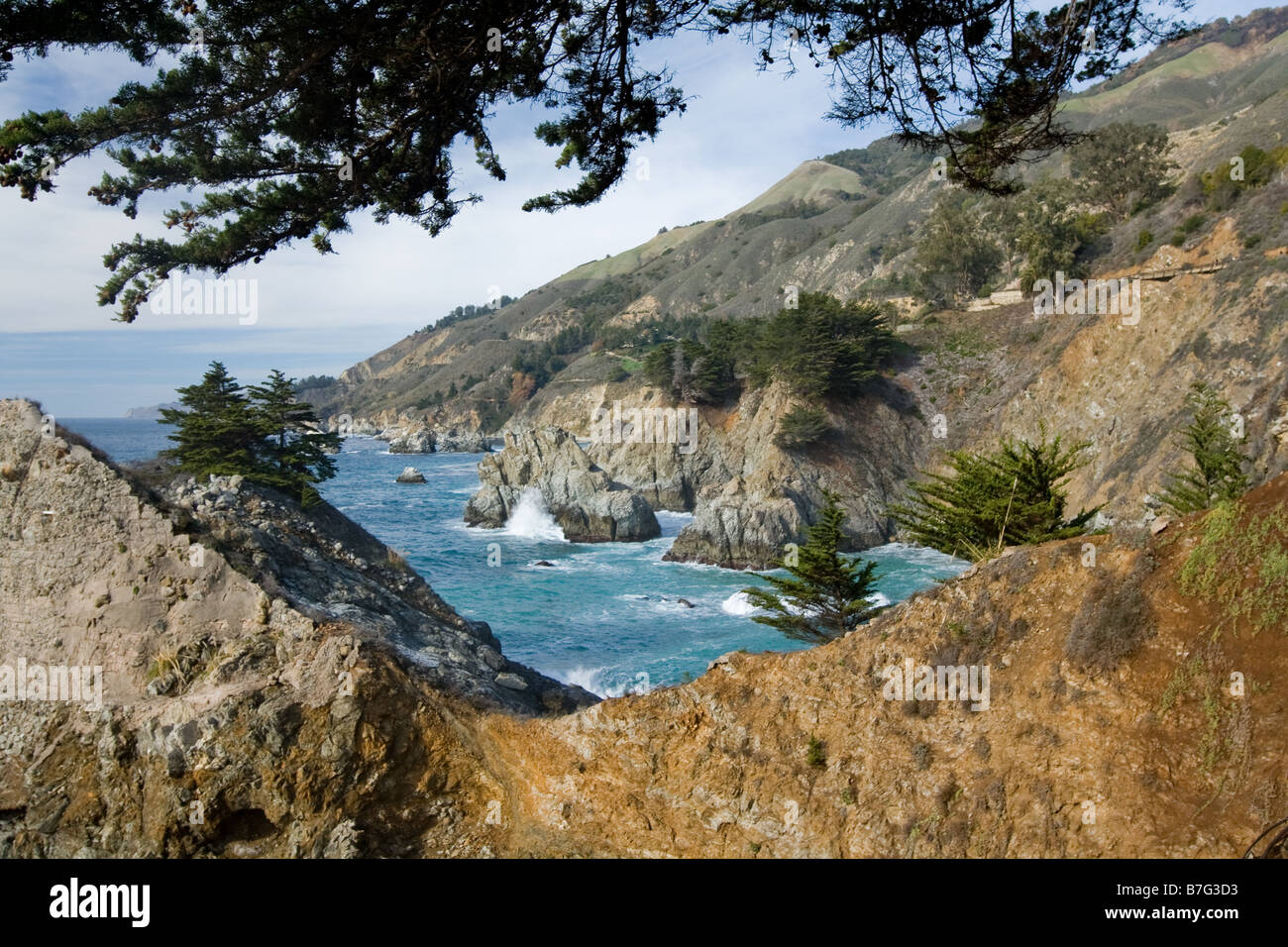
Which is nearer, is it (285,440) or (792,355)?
(285,440)

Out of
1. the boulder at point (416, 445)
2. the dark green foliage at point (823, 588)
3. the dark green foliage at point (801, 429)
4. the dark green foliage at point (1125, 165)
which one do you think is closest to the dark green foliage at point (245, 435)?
the dark green foliage at point (823, 588)

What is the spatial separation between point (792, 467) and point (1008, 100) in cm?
3943

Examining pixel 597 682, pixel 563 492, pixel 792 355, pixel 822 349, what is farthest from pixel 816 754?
pixel 792 355

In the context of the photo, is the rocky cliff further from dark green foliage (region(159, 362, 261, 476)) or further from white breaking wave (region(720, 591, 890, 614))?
dark green foliage (region(159, 362, 261, 476))

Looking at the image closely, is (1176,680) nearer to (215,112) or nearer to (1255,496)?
(1255,496)

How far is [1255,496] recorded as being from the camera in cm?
866

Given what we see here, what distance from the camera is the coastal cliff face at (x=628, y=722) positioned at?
781 cm

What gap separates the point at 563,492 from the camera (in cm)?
4834

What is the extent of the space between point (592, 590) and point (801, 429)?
1818 cm

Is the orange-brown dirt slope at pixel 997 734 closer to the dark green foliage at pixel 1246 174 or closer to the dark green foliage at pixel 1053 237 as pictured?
the dark green foliage at pixel 1246 174

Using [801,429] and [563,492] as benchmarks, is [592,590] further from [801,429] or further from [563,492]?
[801,429]

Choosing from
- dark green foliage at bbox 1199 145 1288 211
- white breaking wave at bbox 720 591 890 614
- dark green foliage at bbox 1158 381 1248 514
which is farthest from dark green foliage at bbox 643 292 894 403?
dark green foliage at bbox 1158 381 1248 514

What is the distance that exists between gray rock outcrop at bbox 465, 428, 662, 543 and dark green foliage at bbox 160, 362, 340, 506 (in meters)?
20.4
